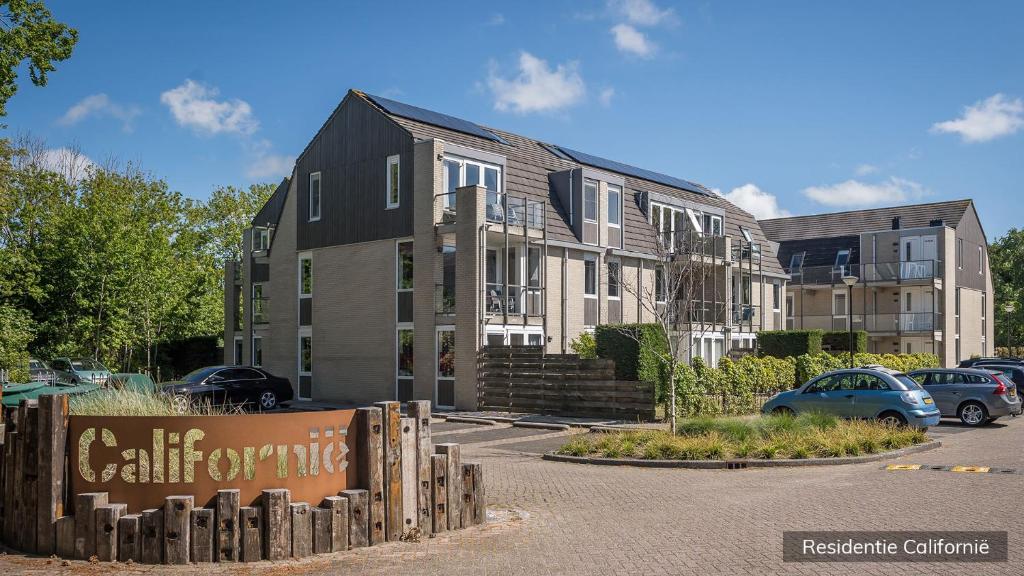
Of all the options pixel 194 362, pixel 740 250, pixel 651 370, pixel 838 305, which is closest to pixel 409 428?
pixel 651 370

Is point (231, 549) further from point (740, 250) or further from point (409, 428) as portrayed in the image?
point (740, 250)

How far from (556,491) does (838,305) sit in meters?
40.2

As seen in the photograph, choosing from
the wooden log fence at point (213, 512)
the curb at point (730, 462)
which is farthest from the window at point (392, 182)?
the wooden log fence at point (213, 512)

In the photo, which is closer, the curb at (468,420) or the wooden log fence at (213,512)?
the wooden log fence at (213,512)

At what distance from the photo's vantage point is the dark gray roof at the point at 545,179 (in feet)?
95.2

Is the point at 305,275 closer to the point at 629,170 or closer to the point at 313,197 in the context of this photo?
the point at 313,197

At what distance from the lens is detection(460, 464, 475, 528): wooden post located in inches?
368

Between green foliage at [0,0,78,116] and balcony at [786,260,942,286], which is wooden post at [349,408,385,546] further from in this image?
balcony at [786,260,942,286]

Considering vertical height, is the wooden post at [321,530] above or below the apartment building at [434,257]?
below

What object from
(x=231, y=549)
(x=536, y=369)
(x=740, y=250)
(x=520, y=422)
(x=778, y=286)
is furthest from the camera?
(x=778, y=286)

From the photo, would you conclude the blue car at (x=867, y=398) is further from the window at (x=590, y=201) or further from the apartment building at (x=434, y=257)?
the window at (x=590, y=201)

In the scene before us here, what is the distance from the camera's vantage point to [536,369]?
79.8 ft

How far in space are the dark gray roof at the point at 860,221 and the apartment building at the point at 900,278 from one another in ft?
0.18

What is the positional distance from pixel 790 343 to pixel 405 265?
1524cm
